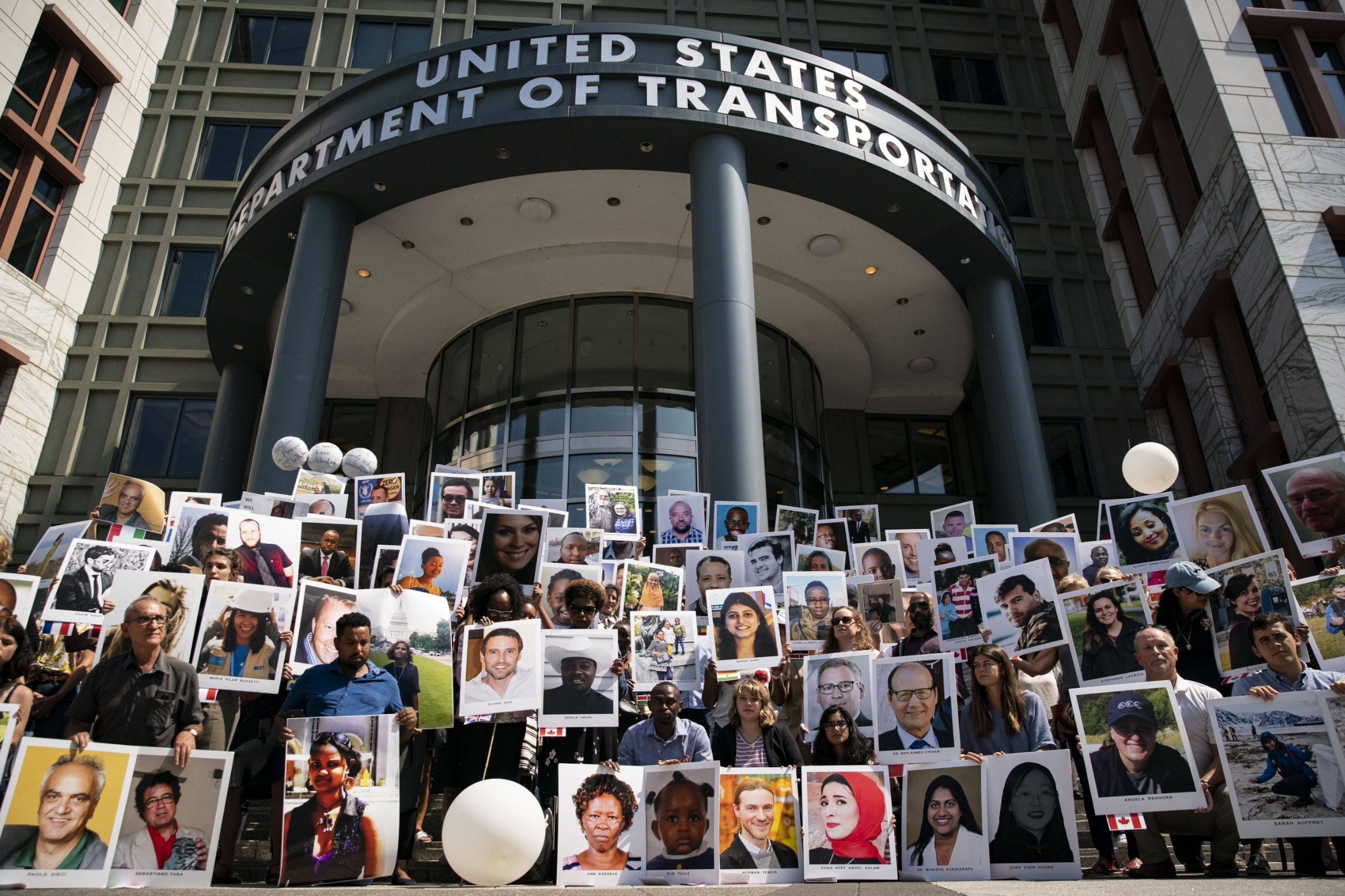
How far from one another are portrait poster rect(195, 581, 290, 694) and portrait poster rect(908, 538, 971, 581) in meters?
6.84

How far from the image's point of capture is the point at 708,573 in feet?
30.7

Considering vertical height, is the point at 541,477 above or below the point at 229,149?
below

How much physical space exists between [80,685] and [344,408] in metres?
18.5

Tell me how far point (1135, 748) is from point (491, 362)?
15883 mm

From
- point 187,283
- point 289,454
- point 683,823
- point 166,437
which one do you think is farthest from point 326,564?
point 187,283

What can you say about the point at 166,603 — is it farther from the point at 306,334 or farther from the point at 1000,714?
the point at 306,334

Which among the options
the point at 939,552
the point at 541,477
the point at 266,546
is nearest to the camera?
the point at 266,546

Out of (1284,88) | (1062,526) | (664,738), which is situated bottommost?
(664,738)

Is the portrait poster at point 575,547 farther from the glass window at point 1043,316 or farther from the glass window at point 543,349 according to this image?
the glass window at point 1043,316

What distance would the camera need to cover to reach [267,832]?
636 centimetres

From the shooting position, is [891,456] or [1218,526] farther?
[891,456]

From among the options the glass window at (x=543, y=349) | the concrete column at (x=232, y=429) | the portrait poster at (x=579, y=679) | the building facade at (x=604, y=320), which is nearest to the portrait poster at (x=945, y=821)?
the portrait poster at (x=579, y=679)

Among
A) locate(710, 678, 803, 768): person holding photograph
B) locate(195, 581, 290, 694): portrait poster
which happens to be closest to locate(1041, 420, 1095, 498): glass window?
locate(710, 678, 803, 768): person holding photograph

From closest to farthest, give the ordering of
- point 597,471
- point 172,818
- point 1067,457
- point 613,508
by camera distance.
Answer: point 172,818, point 613,508, point 597,471, point 1067,457
